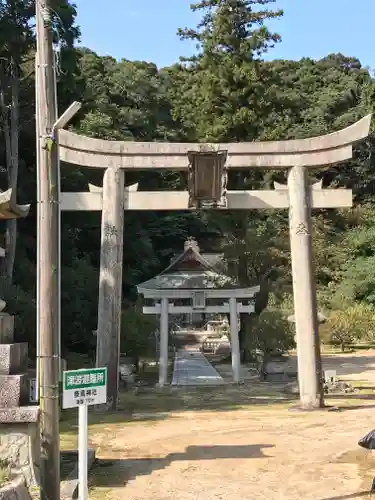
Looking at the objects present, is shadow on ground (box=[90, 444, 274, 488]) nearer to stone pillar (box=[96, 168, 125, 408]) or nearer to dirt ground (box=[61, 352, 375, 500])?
dirt ground (box=[61, 352, 375, 500])

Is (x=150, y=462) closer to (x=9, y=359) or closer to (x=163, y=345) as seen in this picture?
A: (x=9, y=359)

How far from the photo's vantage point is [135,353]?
18.0m

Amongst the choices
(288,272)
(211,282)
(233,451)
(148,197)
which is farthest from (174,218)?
(233,451)

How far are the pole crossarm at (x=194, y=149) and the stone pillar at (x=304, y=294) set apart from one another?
368 millimetres

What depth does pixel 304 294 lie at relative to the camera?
11.2 meters

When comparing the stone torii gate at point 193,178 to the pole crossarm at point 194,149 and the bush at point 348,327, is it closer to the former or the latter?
the pole crossarm at point 194,149

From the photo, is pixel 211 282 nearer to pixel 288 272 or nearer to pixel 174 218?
pixel 288 272

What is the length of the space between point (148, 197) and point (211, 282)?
805cm

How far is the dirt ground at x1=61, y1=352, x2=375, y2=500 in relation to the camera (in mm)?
6152

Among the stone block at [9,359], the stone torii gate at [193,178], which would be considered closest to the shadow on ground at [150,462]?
the stone block at [9,359]

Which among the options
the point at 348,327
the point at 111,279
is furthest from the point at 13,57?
the point at 348,327

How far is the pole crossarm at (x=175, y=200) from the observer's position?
38.4ft

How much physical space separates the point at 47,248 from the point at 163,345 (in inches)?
454

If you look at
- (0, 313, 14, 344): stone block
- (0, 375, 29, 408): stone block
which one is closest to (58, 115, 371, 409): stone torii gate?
(0, 313, 14, 344): stone block
